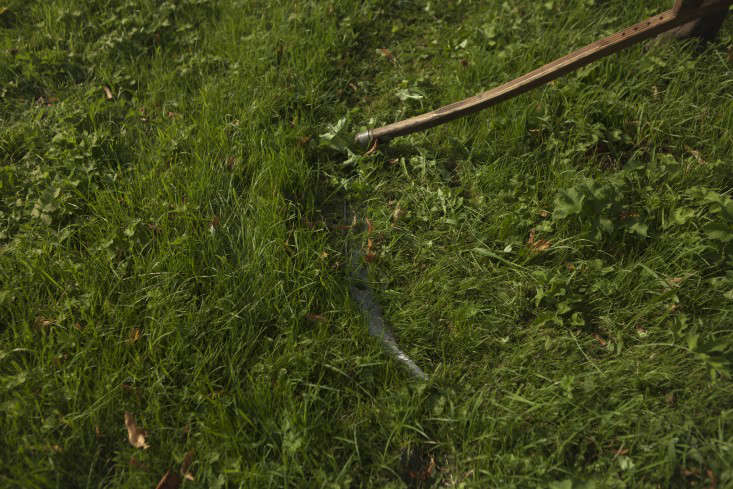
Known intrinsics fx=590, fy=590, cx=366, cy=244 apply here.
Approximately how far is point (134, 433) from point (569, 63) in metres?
2.38

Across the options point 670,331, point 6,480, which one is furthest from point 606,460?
point 6,480

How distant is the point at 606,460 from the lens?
2.03m

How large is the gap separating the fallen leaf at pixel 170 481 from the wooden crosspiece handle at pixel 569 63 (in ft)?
5.94

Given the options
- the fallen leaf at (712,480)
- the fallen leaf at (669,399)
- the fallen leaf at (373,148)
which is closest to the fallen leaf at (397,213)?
the fallen leaf at (373,148)

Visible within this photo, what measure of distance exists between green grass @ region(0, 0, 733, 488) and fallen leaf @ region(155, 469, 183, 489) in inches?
2.1

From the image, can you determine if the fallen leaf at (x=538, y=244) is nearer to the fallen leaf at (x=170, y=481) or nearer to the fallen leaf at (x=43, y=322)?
the fallen leaf at (x=170, y=481)

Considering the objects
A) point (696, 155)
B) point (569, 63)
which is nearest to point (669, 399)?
point (696, 155)

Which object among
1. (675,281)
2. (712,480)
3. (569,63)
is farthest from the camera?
(569,63)

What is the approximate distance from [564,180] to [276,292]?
4.74ft

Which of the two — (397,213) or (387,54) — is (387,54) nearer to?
(387,54)

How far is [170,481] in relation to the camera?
2004 millimetres

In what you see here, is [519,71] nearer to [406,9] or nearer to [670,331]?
[406,9]

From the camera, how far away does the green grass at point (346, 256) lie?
2.07 metres

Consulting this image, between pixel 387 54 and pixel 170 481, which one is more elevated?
pixel 387 54
